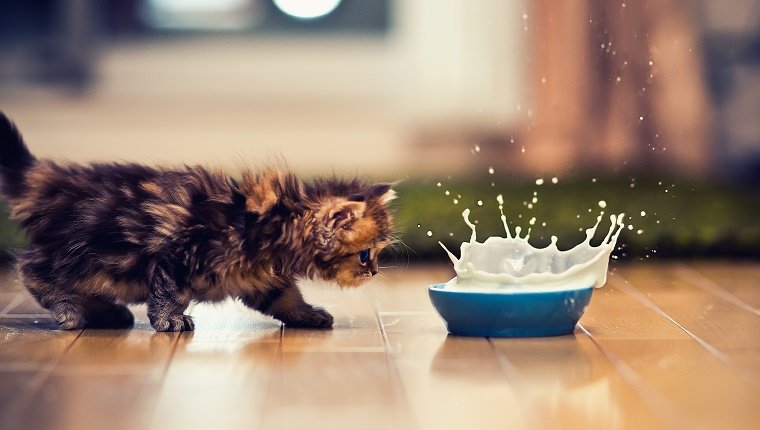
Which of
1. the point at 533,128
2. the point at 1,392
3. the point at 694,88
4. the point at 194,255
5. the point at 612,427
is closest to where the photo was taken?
the point at 612,427

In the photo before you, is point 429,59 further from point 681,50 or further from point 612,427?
point 612,427

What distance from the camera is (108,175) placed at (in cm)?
279

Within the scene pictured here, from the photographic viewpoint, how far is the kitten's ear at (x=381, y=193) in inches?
109

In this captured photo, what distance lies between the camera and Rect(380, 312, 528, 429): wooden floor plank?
1908 millimetres

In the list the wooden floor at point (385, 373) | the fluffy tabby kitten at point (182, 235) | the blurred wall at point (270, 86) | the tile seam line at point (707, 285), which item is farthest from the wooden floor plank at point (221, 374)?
the blurred wall at point (270, 86)

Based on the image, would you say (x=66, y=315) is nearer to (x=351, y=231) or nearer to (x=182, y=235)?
(x=182, y=235)

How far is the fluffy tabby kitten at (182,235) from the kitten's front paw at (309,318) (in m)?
0.07

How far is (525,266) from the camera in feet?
9.25

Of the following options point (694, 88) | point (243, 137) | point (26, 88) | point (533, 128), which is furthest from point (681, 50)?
point (26, 88)

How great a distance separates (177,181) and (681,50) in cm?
412

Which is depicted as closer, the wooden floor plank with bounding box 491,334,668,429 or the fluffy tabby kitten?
the wooden floor plank with bounding box 491,334,668,429

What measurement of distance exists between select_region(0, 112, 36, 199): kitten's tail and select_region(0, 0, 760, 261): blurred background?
3.95m

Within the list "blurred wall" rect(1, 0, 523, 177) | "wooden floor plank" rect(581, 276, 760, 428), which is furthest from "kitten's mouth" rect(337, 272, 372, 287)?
"blurred wall" rect(1, 0, 523, 177)

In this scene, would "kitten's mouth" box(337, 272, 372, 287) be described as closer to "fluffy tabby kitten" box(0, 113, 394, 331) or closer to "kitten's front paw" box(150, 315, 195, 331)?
"fluffy tabby kitten" box(0, 113, 394, 331)
